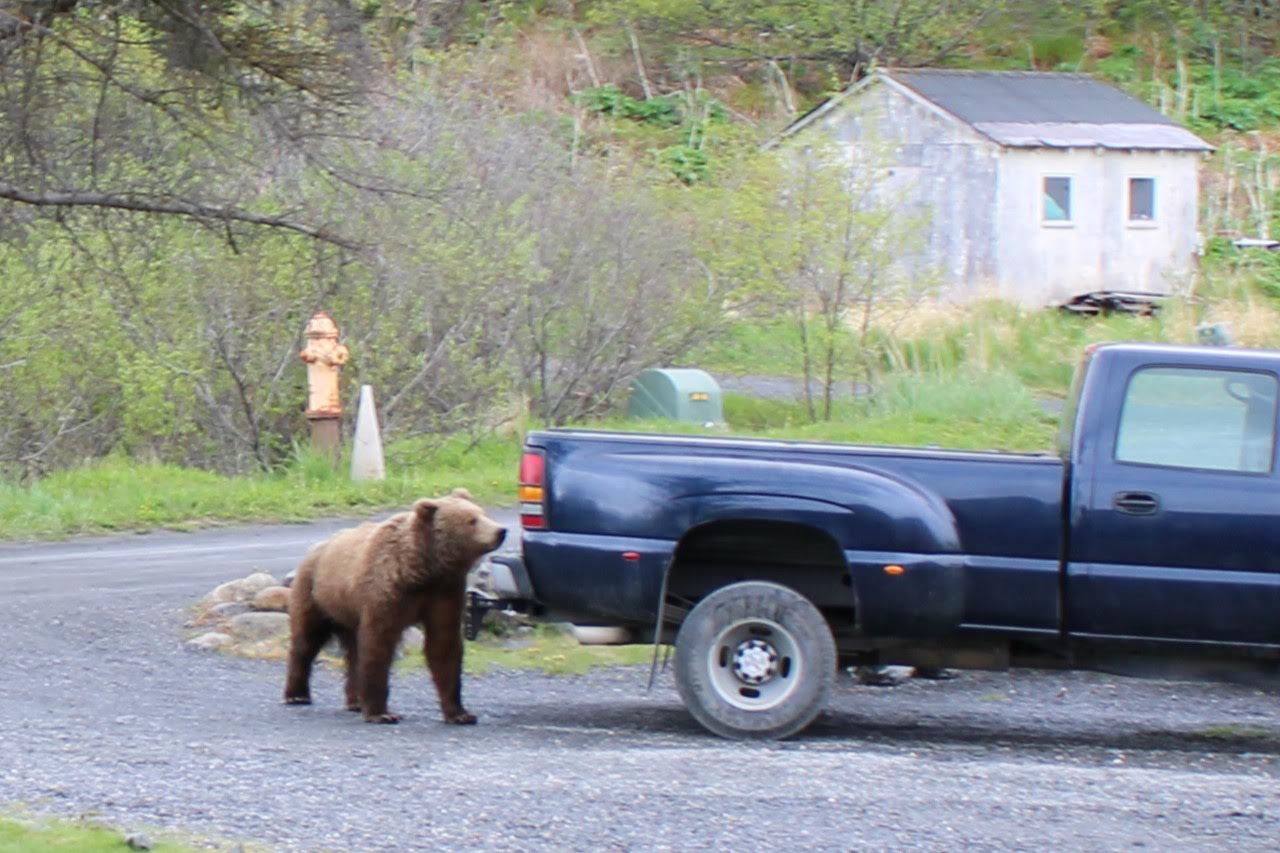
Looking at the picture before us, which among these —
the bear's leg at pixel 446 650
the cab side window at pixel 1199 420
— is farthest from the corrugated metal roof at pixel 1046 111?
the bear's leg at pixel 446 650

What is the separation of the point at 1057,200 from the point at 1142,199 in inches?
70.0

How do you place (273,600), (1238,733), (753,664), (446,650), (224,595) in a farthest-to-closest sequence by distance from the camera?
(224,595), (273,600), (1238,733), (446,650), (753,664)

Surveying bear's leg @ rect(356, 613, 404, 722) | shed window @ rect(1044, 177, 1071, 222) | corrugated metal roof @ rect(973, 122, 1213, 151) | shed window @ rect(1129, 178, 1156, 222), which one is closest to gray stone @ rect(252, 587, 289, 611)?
bear's leg @ rect(356, 613, 404, 722)

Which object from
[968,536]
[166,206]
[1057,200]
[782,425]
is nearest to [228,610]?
[968,536]

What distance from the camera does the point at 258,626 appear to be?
11.0 metres

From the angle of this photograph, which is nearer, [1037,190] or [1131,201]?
[1037,190]

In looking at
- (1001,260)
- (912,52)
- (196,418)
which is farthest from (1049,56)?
(196,418)

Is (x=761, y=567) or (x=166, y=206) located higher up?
(x=166, y=206)

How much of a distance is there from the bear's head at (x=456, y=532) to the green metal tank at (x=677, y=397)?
40.9 ft

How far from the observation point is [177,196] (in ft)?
54.6

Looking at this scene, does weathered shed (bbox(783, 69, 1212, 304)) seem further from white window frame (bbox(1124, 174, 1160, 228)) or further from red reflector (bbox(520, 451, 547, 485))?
red reflector (bbox(520, 451, 547, 485))

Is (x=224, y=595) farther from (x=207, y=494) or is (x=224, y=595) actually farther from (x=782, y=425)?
(x=782, y=425)

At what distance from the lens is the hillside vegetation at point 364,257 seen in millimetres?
15492

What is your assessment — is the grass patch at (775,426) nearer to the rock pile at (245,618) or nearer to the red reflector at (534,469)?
the rock pile at (245,618)
